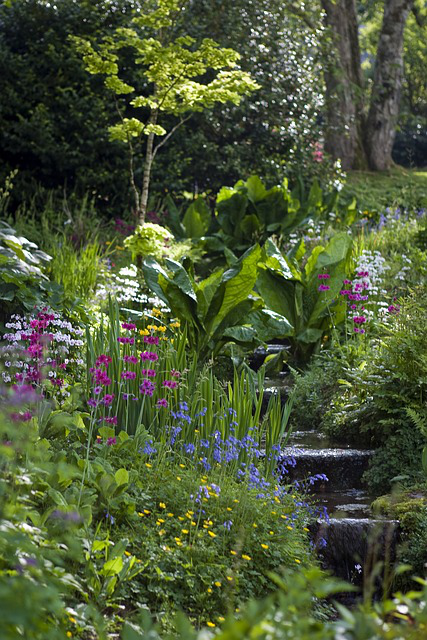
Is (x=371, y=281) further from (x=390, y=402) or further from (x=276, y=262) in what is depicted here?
(x=390, y=402)

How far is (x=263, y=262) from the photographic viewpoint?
281 inches

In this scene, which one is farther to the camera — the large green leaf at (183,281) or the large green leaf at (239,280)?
the large green leaf at (183,281)

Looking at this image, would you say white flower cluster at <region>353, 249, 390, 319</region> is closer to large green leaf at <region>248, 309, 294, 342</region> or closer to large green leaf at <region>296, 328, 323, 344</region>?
large green leaf at <region>296, 328, 323, 344</region>

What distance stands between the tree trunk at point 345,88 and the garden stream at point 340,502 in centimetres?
953

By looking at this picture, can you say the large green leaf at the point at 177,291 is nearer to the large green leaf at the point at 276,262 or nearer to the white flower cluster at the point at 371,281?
the large green leaf at the point at 276,262

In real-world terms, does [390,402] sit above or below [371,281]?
below

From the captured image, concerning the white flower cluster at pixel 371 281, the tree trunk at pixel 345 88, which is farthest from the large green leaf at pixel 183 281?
the tree trunk at pixel 345 88

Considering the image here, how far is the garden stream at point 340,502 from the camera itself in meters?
4.14

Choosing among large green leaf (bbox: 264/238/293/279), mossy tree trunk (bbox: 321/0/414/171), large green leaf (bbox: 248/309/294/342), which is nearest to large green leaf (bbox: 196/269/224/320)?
large green leaf (bbox: 248/309/294/342)

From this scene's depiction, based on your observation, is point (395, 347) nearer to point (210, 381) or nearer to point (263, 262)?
point (210, 381)

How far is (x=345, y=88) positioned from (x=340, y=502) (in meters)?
12.2

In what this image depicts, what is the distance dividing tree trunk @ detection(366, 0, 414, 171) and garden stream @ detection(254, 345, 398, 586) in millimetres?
12027

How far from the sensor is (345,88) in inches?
610

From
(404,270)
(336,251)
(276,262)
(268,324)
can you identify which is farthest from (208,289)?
(404,270)
